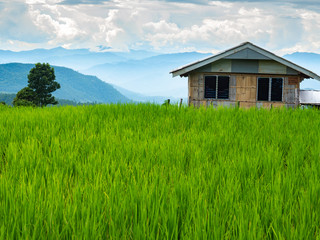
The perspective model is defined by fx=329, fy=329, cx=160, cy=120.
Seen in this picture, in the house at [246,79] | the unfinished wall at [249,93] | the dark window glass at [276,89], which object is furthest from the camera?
the dark window glass at [276,89]

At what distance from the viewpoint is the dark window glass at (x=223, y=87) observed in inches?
765

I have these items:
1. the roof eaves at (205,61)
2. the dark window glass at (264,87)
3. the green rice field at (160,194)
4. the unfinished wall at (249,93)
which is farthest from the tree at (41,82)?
the green rice field at (160,194)

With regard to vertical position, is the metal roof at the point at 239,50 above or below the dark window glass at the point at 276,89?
above

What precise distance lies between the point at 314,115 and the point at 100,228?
901 cm

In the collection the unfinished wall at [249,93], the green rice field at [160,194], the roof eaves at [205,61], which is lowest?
the green rice field at [160,194]

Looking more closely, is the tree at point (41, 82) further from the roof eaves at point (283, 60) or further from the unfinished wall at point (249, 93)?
the roof eaves at point (283, 60)

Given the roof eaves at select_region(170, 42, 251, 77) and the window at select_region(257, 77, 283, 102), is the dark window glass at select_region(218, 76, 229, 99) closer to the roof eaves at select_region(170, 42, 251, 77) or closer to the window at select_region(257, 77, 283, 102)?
the roof eaves at select_region(170, 42, 251, 77)

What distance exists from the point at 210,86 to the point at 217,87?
420mm

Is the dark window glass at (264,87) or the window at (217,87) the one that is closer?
the dark window glass at (264,87)

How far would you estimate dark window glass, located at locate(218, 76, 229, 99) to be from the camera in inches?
765

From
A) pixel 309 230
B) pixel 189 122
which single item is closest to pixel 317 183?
pixel 309 230

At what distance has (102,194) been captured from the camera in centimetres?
275

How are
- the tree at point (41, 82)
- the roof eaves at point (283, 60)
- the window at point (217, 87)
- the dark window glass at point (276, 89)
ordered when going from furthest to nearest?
the tree at point (41, 82), the window at point (217, 87), the dark window glass at point (276, 89), the roof eaves at point (283, 60)

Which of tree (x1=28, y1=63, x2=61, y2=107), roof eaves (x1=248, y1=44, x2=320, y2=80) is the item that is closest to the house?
roof eaves (x1=248, y1=44, x2=320, y2=80)
